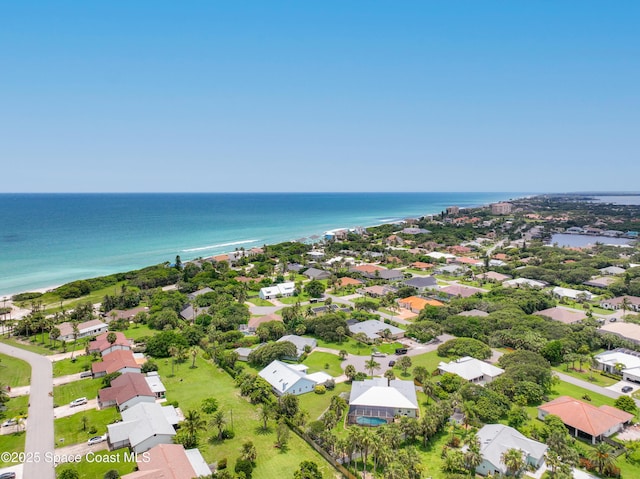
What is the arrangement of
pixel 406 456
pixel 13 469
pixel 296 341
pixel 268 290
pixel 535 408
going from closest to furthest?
pixel 406 456, pixel 13 469, pixel 535 408, pixel 296 341, pixel 268 290

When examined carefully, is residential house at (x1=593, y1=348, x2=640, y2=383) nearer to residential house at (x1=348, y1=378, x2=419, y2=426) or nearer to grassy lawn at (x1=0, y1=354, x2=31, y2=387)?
residential house at (x1=348, y1=378, x2=419, y2=426)

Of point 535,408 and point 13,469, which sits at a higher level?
point 13,469

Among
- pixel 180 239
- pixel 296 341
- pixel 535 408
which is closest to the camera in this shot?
pixel 535 408

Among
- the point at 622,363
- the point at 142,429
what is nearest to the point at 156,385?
the point at 142,429

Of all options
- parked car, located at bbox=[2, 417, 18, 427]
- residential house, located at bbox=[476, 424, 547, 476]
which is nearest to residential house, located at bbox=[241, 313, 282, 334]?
parked car, located at bbox=[2, 417, 18, 427]

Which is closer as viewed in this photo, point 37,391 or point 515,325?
point 37,391

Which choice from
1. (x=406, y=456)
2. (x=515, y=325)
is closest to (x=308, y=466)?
(x=406, y=456)

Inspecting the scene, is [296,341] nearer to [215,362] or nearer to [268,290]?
[215,362]
